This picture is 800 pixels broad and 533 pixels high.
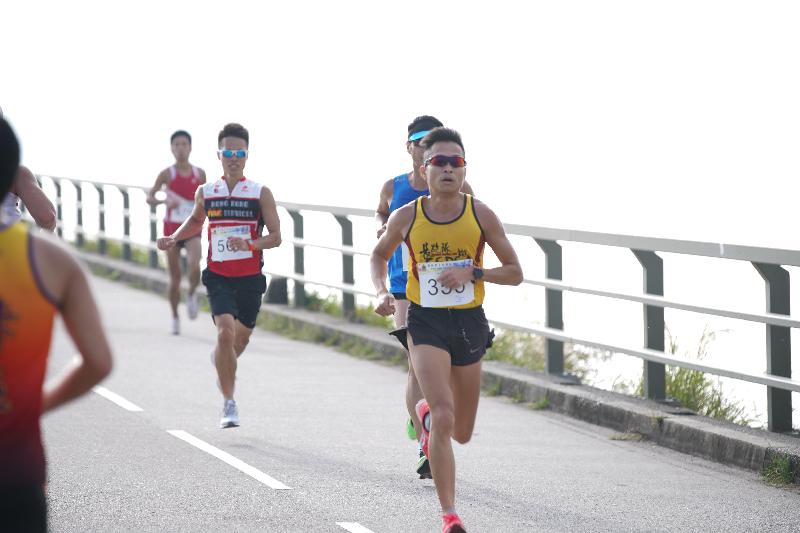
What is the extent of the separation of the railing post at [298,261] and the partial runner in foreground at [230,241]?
7.70 m

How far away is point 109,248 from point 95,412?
16.1 m

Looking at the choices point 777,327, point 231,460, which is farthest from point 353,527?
point 777,327

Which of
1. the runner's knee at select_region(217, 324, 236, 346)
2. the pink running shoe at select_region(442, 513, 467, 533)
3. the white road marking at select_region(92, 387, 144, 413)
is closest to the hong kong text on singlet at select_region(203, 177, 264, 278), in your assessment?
the runner's knee at select_region(217, 324, 236, 346)

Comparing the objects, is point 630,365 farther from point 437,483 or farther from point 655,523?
point 437,483

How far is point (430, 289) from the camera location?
24.5 feet

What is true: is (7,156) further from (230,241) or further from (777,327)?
(777,327)

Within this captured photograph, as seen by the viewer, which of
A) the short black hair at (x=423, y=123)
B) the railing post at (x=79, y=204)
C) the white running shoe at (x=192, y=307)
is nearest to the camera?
the short black hair at (x=423, y=123)

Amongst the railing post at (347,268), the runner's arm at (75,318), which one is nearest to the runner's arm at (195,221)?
the railing post at (347,268)

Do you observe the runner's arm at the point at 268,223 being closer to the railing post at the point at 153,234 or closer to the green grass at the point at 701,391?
the green grass at the point at 701,391

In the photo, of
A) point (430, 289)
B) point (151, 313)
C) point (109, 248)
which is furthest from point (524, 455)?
point (109, 248)

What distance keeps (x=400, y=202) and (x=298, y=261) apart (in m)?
9.69

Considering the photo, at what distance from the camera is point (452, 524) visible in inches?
266

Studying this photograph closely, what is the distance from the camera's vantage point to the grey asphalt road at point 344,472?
7836mm

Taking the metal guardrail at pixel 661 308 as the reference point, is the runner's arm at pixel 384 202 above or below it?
above
